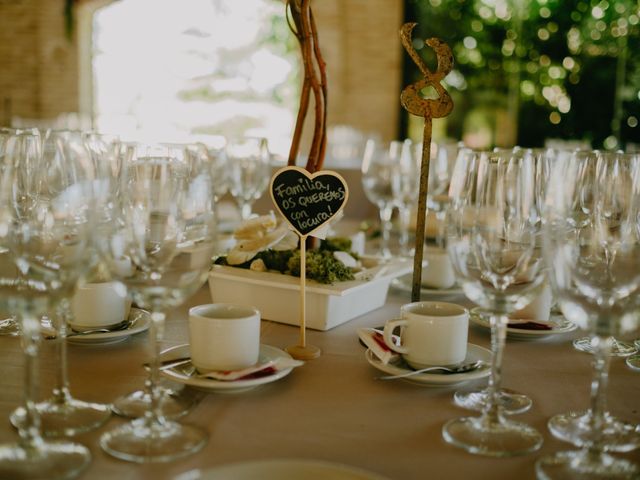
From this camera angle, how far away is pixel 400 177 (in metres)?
2.25

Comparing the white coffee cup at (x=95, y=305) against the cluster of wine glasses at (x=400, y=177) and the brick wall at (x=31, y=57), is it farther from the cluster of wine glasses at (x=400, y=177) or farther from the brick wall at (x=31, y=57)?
the brick wall at (x=31, y=57)

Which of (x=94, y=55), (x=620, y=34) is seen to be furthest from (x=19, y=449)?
(x=94, y=55)

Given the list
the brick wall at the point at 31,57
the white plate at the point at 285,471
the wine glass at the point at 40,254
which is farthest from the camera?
the brick wall at the point at 31,57

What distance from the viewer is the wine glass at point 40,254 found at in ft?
2.87

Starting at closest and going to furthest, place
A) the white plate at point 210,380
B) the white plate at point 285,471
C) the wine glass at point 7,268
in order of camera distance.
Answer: the white plate at point 285,471, the white plate at point 210,380, the wine glass at point 7,268

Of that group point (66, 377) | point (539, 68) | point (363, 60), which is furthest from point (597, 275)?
point (363, 60)

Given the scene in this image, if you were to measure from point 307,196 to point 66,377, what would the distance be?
19.9 inches

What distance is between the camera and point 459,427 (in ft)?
3.31

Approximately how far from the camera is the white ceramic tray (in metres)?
1.44

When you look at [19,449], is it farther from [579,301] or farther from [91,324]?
[579,301]

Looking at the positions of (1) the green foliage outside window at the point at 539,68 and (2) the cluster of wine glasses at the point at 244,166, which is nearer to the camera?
(2) the cluster of wine glasses at the point at 244,166

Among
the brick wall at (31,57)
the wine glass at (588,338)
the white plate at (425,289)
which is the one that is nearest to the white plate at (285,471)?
the wine glass at (588,338)

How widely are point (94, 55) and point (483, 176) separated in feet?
30.7

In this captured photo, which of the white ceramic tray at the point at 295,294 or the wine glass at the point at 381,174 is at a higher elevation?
the wine glass at the point at 381,174
